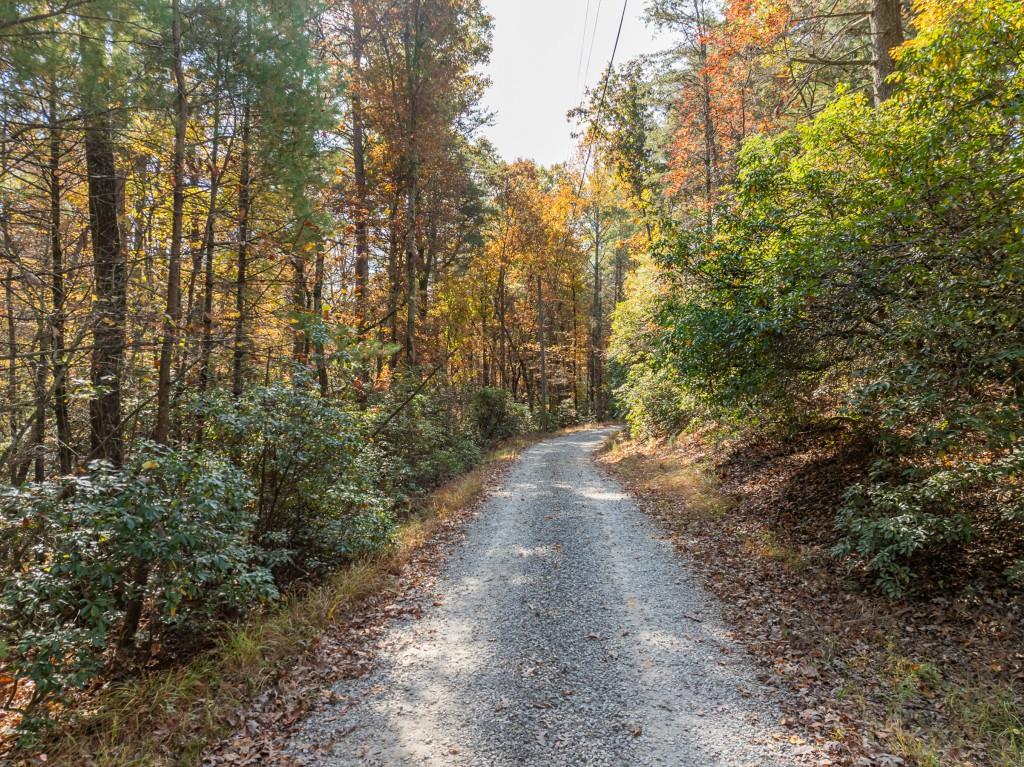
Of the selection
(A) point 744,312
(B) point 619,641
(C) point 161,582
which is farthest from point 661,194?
(C) point 161,582

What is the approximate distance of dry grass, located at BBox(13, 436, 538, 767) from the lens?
333 cm

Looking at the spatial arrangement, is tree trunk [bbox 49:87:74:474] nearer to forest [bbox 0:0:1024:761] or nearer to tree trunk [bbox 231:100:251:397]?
forest [bbox 0:0:1024:761]

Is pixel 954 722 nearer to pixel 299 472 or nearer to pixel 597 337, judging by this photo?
pixel 299 472

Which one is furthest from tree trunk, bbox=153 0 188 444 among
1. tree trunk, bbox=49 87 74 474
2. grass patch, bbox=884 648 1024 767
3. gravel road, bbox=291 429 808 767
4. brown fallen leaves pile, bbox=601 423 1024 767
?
grass patch, bbox=884 648 1024 767

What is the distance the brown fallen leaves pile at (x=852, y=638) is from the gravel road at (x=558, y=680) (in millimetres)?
343

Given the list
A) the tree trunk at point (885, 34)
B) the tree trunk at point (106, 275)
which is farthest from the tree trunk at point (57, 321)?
the tree trunk at point (885, 34)

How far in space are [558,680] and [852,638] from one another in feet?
8.78

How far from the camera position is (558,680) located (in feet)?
13.4

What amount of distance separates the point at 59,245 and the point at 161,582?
4.84 meters

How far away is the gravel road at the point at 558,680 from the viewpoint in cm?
333

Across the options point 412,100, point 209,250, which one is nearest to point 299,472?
point 209,250

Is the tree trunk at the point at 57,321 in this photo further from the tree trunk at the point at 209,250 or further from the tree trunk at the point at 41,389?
the tree trunk at the point at 209,250

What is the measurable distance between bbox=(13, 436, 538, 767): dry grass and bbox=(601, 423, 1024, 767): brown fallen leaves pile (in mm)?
4149

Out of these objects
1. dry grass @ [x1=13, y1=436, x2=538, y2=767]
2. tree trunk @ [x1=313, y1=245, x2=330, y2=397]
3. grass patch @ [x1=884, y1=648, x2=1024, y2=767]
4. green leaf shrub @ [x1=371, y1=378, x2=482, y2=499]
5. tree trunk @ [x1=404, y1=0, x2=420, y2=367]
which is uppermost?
tree trunk @ [x1=404, y1=0, x2=420, y2=367]
